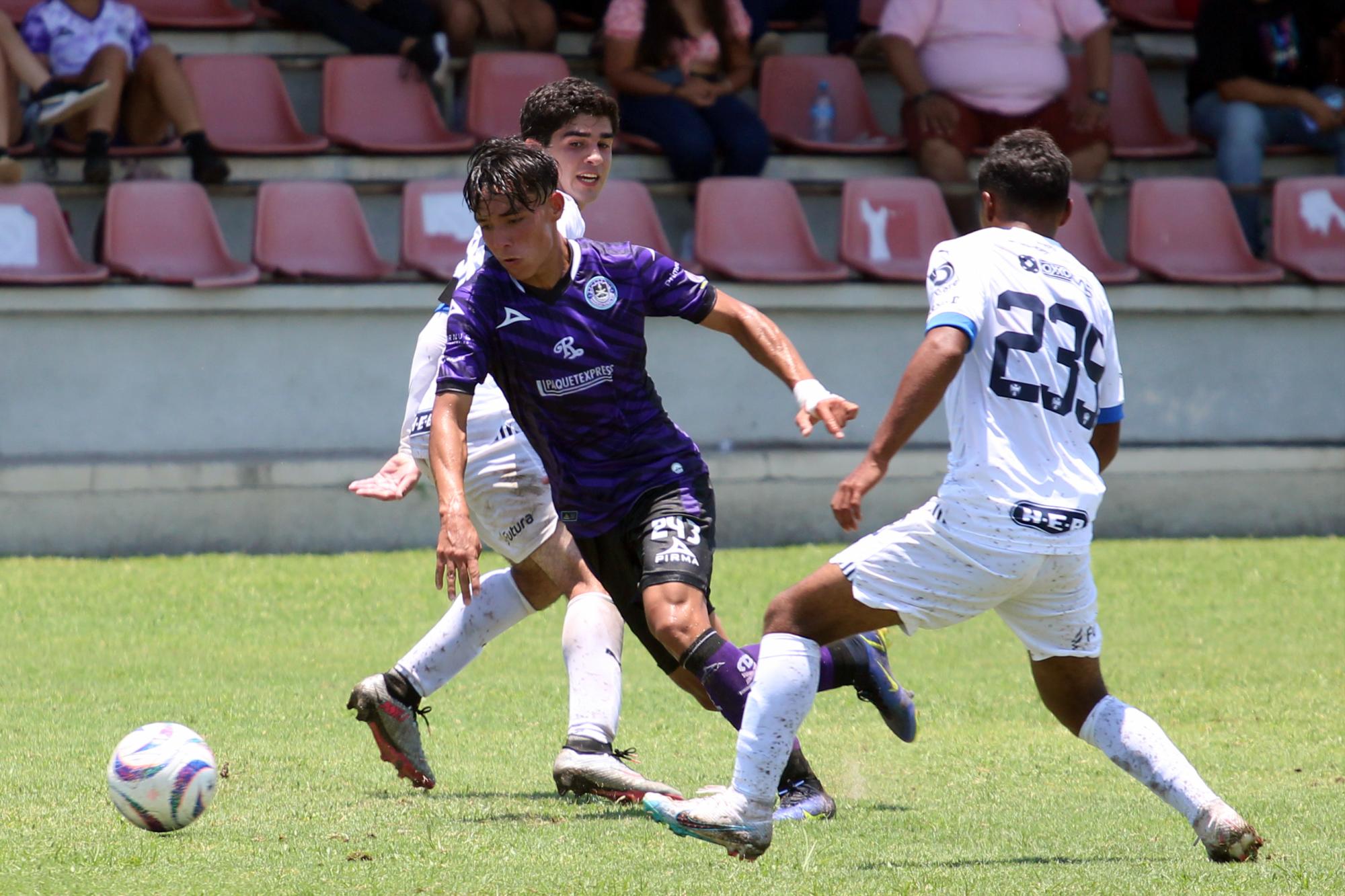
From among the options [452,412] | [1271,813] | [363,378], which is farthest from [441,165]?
[1271,813]

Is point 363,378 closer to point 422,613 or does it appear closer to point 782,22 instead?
point 422,613

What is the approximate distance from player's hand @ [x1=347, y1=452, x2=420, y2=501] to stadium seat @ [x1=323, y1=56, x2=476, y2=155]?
698 cm

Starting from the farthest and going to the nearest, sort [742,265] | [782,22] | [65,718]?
[782,22] → [742,265] → [65,718]

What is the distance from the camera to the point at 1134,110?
1340 centimetres

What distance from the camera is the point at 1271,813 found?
193 inches

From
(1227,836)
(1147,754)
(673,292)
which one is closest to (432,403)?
(673,292)

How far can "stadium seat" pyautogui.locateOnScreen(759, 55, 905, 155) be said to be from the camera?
12586mm

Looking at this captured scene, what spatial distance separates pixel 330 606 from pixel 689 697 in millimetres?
2543

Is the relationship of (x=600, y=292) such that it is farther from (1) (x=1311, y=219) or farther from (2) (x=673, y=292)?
(1) (x=1311, y=219)

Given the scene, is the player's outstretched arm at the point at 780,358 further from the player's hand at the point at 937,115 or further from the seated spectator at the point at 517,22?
the seated spectator at the point at 517,22

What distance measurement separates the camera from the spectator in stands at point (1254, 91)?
12.3 m

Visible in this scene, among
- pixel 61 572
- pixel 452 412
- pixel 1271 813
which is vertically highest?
pixel 452 412

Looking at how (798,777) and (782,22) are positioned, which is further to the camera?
(782,22)

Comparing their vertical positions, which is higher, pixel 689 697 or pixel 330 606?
pixel 689 697
